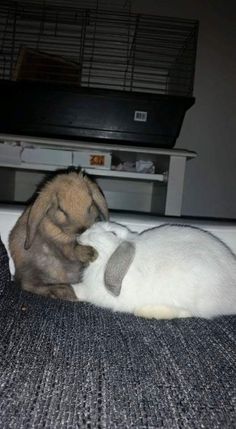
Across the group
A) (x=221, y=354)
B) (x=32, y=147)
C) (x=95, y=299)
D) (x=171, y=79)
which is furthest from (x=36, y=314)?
(x=171, y=79)

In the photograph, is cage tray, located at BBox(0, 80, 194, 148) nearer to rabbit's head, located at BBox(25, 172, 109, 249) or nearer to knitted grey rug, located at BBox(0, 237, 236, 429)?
rabbit's head, located at BBox(25, 172, 109, 249)

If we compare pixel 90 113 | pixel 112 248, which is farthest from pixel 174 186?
pixel 112 248

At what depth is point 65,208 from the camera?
108 cm

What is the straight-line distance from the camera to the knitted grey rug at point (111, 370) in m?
0.49

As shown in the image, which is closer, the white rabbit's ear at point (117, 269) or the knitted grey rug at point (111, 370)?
the knitted grey rug at point (111, 370)

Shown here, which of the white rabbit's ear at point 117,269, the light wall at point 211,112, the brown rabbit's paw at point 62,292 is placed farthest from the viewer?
the light wall at point 211,112

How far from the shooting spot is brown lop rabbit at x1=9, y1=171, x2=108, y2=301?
3.51 ft

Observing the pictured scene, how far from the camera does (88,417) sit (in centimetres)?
49

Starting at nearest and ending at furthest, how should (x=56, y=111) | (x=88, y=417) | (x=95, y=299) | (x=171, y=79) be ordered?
(x=88, y=417)
(x=95, y=299)
(x=56, y=111)
(x=171, y=79)

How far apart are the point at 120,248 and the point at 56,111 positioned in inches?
39.0

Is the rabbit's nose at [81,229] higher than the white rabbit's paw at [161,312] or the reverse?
higher

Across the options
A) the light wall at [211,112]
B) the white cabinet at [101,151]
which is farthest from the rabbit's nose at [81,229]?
the light wall at [211,112]

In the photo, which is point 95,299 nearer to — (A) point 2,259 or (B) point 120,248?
(B) point 120,248

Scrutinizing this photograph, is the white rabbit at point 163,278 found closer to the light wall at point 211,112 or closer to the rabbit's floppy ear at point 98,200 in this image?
the rabbit's floppy ear at point 98,200
